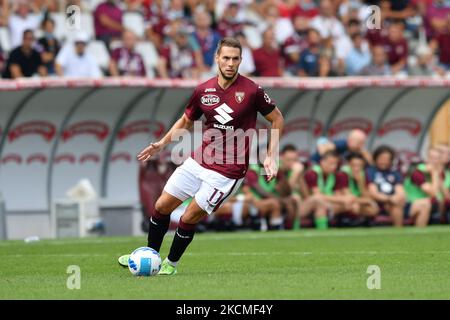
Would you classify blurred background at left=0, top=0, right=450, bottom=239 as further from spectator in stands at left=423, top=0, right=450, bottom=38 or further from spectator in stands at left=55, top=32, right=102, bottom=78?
spectator in stands at left=423, top=0, right=450, bottom=38

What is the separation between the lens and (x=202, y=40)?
24.1 metres

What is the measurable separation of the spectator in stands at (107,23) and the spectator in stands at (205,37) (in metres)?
1.42

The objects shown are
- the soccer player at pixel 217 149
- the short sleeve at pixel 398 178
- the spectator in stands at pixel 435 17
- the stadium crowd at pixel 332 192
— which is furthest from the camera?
the spectator in stands at pixel 435 17

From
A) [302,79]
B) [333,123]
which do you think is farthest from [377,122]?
[302,79]

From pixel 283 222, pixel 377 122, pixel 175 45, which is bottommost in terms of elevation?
pixel 283 222

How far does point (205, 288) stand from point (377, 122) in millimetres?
14200

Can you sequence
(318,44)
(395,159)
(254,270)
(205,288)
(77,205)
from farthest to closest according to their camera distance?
(318,44) < (395,159) < (77,205) < (254,270) < (205,288)

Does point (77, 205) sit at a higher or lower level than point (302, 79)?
lower

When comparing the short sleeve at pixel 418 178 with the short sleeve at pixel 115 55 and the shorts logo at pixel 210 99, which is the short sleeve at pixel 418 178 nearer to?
the short sleeve at pixel 115 55

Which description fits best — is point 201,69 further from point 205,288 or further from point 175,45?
point 205,288

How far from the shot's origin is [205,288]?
10.8 meters

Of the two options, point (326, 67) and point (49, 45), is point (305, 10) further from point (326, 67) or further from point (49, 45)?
point (49, 45)

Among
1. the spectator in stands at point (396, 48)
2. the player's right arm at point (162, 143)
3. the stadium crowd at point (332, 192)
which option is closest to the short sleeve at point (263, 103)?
the player's right arm at point (162, 143)

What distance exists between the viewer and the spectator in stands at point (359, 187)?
22062 millimetres
